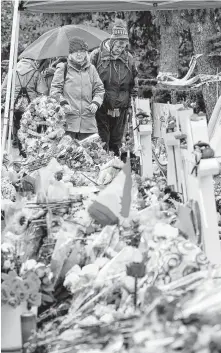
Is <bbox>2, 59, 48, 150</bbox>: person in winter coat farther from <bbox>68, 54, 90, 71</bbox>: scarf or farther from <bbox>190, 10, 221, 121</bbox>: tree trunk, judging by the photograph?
<bbox>190, 10, 221, 121</bbox>: tree trunk

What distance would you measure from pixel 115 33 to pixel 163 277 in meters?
6.75

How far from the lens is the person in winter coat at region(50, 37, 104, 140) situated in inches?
369

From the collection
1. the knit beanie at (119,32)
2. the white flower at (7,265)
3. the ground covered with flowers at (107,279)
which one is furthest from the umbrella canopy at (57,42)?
the white flower at (7,265)

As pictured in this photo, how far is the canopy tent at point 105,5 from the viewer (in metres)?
8.89

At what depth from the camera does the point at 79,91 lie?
941 centimetres

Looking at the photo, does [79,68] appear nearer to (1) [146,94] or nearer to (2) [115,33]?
(2) [115,33]

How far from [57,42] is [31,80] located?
2.78 m

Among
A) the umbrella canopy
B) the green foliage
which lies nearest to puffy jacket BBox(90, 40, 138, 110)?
the umbrella canopy

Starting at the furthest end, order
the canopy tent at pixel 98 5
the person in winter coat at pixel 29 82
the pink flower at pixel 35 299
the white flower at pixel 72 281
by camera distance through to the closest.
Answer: the person in winter coat at pixel 29 82 → the canopy tent at pixel 98 5 → the white flower at pixel 72 281 → the pink flower at pixel 35 299

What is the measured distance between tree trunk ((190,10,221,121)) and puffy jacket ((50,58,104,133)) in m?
3.72

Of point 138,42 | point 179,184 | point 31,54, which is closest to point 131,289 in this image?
point 179,184

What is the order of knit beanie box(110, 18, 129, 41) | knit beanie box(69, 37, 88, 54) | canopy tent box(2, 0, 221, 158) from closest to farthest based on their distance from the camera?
1. canopy tent box(2, 0, 221, 158)
2. knit beanie box(69, 37, 88, 54)
3. knit beanie box(110, 18, 129, 41)

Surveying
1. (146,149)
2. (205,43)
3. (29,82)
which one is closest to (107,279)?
(146,149)

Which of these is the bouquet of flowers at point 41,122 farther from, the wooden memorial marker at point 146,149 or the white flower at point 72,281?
the white flower at point 72,281
